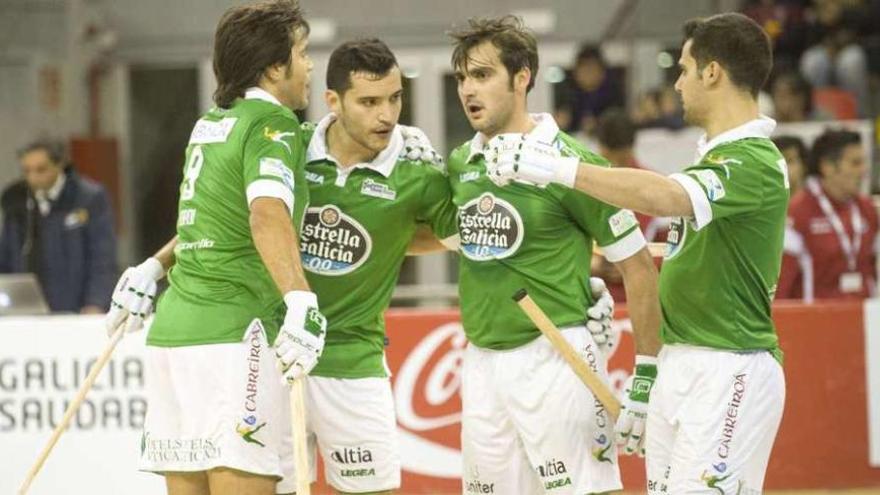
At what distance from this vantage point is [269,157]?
5.73m

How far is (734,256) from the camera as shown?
575cm

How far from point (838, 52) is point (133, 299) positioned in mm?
9885

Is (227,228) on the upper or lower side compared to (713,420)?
upper

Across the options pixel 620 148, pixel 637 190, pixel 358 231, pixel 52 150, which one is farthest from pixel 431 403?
pixel 637 190

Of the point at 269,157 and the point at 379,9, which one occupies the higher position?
the point at 379,9

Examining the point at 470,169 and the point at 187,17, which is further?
the point at 187,17

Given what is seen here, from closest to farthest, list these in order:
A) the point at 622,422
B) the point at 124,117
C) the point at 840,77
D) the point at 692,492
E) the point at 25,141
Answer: the point at 692,492, the point at 622,422, the point at 840,77, the point at 25,141, the point at 124,117

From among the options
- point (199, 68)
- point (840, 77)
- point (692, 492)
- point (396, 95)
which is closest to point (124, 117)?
point (199, 68)

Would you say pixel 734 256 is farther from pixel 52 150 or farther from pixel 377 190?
pixel 52 150

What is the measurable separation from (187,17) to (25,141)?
2212mm

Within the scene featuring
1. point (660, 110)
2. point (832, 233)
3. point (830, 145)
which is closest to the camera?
point (832, 233)

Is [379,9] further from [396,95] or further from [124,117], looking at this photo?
[396,95]

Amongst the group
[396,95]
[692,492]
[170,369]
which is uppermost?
[396,95]

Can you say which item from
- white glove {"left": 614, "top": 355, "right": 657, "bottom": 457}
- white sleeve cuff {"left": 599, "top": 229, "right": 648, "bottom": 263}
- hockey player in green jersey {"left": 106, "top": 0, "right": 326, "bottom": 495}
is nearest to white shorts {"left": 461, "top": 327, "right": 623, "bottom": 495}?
white glove {"left": 614, "top": 355, "right": 657, "bottom": 457}
